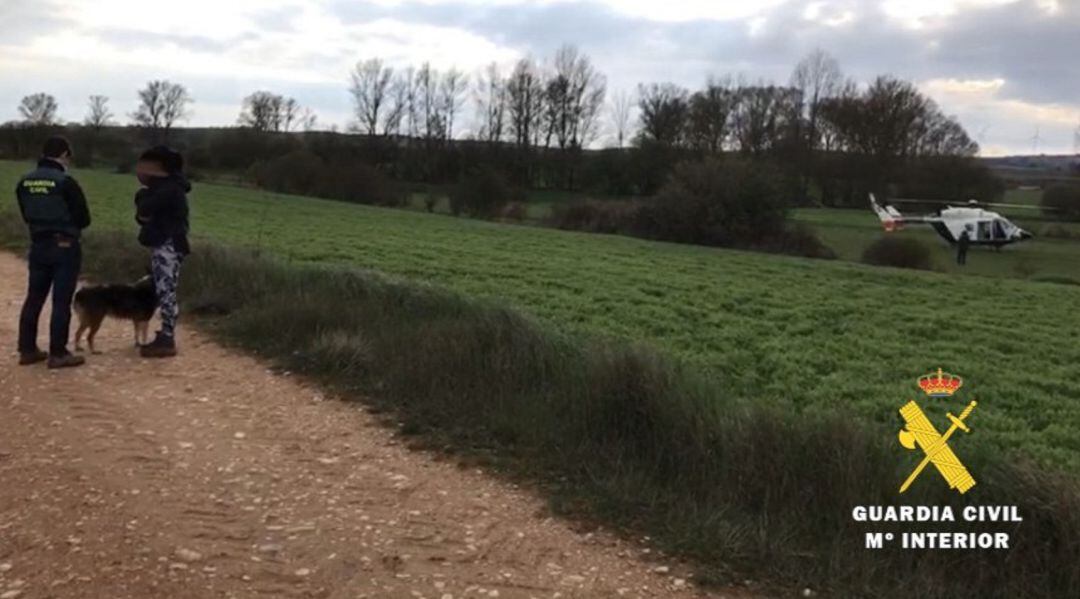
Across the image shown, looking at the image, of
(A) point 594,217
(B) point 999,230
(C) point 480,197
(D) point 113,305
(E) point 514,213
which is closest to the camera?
(D) point 113,305

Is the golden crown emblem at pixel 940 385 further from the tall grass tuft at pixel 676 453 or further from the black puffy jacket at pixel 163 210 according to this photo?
the black puffy jacket at pixel 163 210

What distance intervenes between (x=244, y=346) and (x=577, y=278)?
1228 cm

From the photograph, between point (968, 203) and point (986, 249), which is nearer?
point (986, 249)

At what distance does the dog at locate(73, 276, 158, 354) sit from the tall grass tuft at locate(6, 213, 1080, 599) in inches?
41.3

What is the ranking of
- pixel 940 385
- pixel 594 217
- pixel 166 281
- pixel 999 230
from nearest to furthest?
pixel 166 281 → pixel 940 385 → pixel 594 217 → pixel 999 230

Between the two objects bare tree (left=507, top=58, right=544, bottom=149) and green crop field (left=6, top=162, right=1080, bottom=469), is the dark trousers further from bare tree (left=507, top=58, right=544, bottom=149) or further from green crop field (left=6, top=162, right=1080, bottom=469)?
bare tree (left=507, top=58, right=544, bottom=149)

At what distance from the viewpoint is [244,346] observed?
28.8ft

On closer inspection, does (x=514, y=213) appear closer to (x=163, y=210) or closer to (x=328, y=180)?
(x=328, y=180)

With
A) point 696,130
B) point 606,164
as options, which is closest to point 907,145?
point 696,130

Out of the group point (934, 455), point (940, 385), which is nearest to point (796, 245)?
point (940, 385)

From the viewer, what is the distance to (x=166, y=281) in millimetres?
8375

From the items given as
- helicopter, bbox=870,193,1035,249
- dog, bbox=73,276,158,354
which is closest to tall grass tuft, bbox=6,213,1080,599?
dog, bbox=73,276,158,354

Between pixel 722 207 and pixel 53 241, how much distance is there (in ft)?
128

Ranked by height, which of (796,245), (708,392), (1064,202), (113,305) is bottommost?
(796,245)
